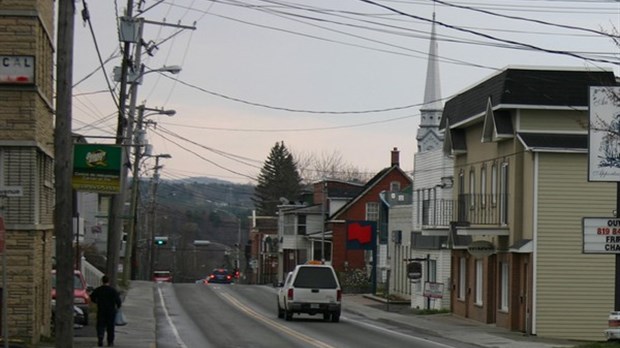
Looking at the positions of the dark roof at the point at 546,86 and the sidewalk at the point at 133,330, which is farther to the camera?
the dark roof at the point at 546,86

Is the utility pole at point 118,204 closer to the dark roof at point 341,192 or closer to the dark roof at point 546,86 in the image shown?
the dark roof at point 546,86

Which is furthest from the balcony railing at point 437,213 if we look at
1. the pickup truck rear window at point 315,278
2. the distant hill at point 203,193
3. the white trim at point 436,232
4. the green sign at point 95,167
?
the distant hill at point 203,193

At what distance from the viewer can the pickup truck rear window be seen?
135ft

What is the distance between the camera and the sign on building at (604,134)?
28953 mm

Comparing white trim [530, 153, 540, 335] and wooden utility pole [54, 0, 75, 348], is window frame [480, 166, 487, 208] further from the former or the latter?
wooden utility pole [54, 0, 75, 348]

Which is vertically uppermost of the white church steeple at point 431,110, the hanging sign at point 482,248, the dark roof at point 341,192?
the white church steeple at point 431,110

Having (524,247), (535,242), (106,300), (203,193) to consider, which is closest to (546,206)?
(535,242)

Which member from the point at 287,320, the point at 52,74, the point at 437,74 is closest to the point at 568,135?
the point at 287,320

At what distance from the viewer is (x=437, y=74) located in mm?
132375

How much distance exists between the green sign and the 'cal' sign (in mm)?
2954

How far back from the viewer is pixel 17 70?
2327 centimetres

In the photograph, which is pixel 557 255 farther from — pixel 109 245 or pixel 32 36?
pixel 32 36

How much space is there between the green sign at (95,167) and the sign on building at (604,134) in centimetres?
1148

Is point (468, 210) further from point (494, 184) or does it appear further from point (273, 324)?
point (273, 324)
